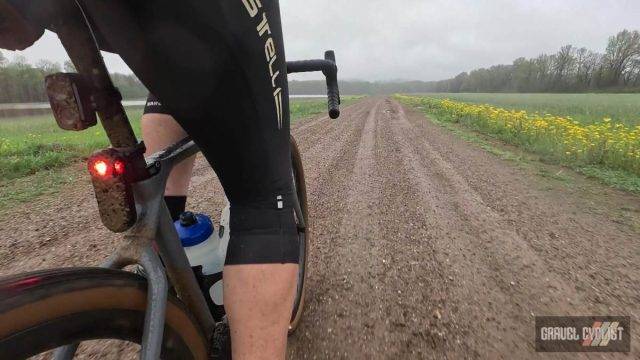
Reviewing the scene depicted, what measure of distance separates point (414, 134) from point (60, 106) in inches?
324

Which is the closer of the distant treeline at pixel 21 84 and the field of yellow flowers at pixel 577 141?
the field of yellow flowers at pixel 577 141

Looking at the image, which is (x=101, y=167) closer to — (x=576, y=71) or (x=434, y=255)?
(x=434, y=255)

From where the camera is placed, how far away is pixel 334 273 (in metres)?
1.96

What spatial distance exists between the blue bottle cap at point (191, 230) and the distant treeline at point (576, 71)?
78484mm

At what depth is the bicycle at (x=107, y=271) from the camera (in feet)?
Result: 1.49

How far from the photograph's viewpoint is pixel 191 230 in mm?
979

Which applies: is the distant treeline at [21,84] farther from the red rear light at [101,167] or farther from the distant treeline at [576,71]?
the distant treeline at [576,71]

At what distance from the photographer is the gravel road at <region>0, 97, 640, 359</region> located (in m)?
1.46

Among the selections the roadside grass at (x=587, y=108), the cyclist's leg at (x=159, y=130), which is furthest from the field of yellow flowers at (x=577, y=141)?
the roadside grass at (x=587, y=108)

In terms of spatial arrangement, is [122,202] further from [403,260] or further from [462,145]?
[462,145]

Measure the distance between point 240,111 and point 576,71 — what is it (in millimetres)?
87865

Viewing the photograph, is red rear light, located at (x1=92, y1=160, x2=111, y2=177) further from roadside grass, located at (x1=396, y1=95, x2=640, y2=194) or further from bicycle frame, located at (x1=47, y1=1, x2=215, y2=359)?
roadside grass, located at (x1=396, y1=95, x2=640, y2=194)

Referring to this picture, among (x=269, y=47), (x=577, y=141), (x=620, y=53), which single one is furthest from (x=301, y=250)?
(x=620, y=53)

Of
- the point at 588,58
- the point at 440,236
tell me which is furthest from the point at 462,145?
the point at 588,58
